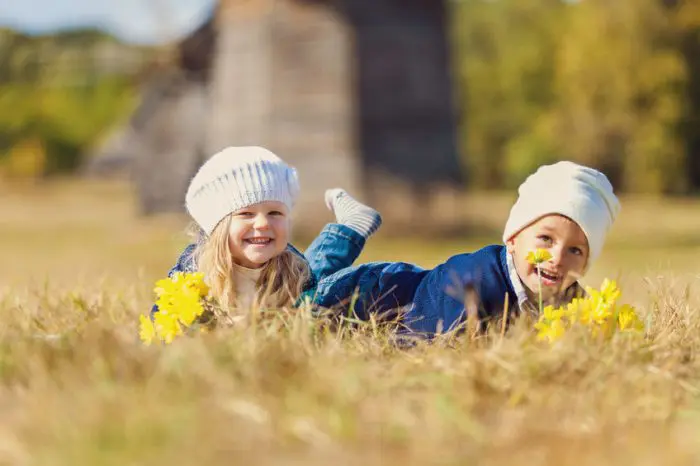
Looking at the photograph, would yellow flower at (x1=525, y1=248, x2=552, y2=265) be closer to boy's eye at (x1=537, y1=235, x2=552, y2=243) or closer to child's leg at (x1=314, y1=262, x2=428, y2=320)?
boy's eye at (x1=537, y1=235, x2=552, y2=243)

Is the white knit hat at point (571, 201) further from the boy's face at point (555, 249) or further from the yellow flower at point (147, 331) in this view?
the yellow flower at point (147, 331)

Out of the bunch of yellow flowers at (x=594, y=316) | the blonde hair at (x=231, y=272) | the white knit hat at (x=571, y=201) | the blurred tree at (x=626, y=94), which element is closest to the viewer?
the bunch of yellow flowers at (x=594, y=316)

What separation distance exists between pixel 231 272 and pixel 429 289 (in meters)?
0.57

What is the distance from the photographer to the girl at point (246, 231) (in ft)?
9.84

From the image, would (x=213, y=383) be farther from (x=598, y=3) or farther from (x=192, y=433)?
(x=598, y=3)

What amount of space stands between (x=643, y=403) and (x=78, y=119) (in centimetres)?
3786

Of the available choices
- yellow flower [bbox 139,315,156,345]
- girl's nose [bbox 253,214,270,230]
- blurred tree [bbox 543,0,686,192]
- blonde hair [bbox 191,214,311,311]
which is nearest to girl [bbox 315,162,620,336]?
blonde hair [bbox 191,214,311,311]

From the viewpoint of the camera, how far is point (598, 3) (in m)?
21.5

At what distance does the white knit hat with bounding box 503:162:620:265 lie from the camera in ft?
9.18

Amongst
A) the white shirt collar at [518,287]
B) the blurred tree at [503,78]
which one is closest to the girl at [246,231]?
the white shirt collar at [518,287]

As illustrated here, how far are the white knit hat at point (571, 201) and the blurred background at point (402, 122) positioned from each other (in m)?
0.49

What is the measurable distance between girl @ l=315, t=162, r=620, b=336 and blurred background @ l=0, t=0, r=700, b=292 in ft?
1.75

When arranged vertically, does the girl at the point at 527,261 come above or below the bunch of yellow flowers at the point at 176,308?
above

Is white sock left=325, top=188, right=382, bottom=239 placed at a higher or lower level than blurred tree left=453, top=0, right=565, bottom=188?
lower
